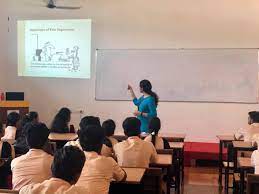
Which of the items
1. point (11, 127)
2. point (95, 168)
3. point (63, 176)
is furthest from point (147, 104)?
point (63, 176)

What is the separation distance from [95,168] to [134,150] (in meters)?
1.05

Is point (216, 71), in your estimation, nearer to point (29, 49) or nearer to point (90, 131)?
point (29, 49)

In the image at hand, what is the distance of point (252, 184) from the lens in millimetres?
2996

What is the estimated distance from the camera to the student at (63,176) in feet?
6.15

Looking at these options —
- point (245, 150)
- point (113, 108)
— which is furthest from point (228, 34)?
point (245, 150)

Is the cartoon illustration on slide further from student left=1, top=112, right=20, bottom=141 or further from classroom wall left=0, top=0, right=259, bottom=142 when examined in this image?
student left=1, top=112, right=20, bottom=141

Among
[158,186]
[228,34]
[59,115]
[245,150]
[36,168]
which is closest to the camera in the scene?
[36,168]

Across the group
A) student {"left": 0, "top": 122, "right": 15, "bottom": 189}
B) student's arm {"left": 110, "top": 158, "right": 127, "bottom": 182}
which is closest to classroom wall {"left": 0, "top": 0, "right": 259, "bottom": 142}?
student {"left": 0, "top": 122, "right": 15, "bottom": 189}

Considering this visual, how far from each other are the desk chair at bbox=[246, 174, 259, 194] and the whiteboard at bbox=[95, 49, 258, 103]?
443cm

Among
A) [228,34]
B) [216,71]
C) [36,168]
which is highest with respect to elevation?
[228,34]

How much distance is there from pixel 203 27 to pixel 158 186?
470cm

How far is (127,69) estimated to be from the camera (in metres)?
7.68

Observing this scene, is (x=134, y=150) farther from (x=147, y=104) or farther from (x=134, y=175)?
(x=147, y=104)

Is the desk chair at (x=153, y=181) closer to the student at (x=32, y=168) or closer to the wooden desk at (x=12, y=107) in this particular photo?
the student at (x=32, y=168)
